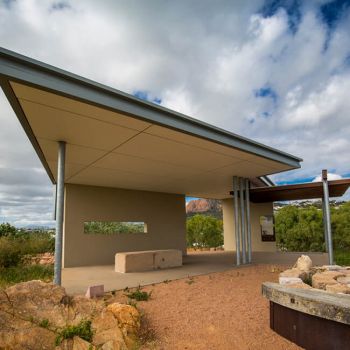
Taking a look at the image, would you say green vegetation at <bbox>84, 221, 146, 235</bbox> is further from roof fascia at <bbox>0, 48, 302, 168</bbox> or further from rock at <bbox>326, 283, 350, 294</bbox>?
rock at <bbox>326, 283, 350, 294</bbox>

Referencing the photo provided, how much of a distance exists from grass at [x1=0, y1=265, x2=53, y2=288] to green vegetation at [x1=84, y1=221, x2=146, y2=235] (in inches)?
136

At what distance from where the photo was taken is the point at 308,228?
638 inches

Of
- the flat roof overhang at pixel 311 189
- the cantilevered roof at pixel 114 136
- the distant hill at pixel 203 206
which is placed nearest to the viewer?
the cantilevered roof at pixel 114 136

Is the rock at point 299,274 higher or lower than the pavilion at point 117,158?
lower

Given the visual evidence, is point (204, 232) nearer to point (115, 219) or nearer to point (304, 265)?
point (115, 219)

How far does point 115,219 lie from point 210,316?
8.73 meters

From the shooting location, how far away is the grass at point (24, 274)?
690 cm

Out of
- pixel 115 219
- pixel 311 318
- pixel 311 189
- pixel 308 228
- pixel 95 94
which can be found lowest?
pixel 311 318

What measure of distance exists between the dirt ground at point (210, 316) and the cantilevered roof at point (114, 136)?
11.0 ft

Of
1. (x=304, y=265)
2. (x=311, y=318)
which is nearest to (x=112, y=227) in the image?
(x=304, y=265)

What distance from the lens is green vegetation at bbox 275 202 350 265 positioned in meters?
15.3

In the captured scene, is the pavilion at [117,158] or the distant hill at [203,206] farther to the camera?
the distant hill at [203,206]

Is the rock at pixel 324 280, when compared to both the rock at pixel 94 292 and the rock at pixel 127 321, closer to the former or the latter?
the rock at pixel 127 321

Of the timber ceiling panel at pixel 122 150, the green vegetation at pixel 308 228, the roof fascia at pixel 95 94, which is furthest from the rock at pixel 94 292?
the green vegetation at pixel 308 228
